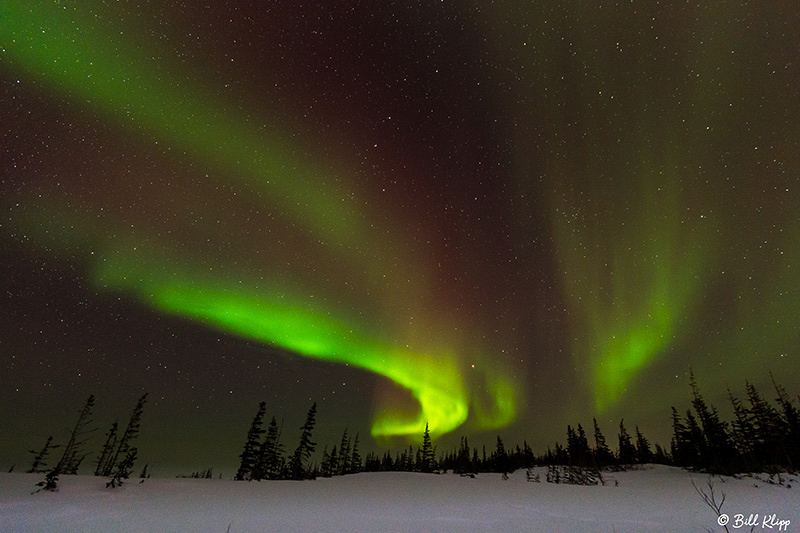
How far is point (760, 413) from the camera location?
147 ft

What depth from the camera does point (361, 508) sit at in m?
16.2

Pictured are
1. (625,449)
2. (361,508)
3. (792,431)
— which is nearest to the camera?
(361,508)

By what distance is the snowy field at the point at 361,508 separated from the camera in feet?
42.2

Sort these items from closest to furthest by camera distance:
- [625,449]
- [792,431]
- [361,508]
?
[361,508] < [792,431] < [625,449]

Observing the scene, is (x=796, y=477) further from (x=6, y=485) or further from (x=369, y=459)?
(x=369, y=459)

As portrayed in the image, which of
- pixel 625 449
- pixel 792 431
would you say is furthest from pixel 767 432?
pixel 625 449

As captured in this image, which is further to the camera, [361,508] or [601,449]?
[601,449]

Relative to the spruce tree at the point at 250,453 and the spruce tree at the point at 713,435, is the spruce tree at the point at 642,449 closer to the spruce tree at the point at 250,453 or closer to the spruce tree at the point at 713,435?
the spruce tree at the point at 713,435

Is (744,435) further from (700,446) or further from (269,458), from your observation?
(269,458)

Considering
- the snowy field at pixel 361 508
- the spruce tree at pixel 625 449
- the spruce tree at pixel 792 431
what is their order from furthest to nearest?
the spruce tree at pixel 625 449 → the spruce tree at pixel 792 431 → the snowy field at pixel 361 508

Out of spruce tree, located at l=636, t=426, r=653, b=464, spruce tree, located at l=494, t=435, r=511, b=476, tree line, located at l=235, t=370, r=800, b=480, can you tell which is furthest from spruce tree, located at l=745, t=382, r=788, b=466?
spruce tree, located at l=494, t=435, r=511, b=476

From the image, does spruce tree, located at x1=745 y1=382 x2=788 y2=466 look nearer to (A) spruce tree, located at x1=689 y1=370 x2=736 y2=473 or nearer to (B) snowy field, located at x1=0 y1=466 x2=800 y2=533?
(A) spruce tree, located at x1=689 y1=370 x2=736 y2=473

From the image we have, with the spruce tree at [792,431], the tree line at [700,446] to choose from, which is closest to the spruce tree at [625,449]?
the tree line at [700,446]

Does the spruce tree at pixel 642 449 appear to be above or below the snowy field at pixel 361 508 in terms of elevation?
above
